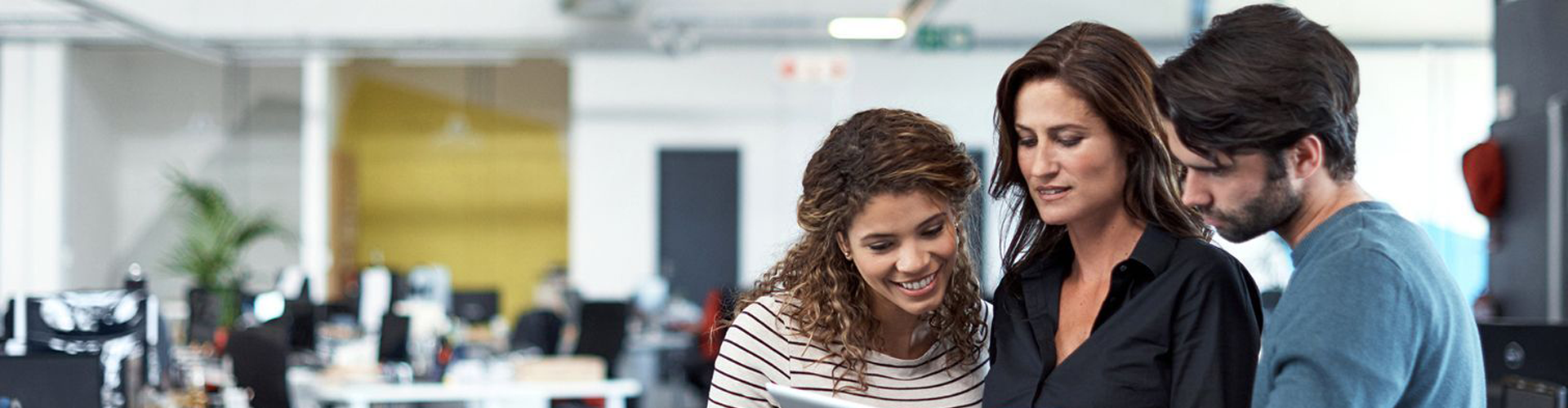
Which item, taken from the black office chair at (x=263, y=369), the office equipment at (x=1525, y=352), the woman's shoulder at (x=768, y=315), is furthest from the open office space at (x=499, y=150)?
the woman's shoulder at (x=768, y=315)

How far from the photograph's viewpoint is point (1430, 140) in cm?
1153

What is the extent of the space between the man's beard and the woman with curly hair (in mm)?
479

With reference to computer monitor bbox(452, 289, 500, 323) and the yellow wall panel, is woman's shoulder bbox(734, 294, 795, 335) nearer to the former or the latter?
computer monitor bbox(452, 289, 500, 323)

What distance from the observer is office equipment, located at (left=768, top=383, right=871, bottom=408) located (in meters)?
1.46

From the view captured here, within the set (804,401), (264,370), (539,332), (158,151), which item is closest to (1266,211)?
(804,401)

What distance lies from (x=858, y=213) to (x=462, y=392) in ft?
15.3

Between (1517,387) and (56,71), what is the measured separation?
40.7 feet

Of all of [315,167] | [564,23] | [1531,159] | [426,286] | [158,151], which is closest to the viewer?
[1531,159]

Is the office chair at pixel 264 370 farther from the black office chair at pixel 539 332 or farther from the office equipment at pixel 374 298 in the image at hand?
the office equipment at pixel 374 298

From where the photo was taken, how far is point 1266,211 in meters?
1.58

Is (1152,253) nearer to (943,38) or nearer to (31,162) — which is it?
(943,38)

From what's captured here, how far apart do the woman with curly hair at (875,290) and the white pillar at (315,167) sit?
12.0 metres

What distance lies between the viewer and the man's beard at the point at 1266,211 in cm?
158

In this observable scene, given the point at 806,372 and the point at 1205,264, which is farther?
the point at 806,372
